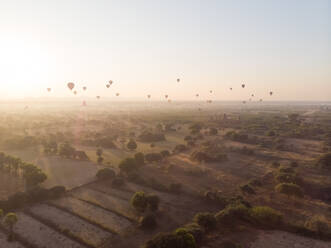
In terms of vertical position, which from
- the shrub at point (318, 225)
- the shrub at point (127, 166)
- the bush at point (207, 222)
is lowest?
the shrub at point (318, 225)

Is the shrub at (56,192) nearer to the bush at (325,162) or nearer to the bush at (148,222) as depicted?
the bush at (148,222)

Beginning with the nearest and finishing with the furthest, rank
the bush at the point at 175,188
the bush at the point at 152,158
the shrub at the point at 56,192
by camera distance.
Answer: the shrub at the point at 56,192, the bush at the point at 175,188, the bush at the point at 152,158

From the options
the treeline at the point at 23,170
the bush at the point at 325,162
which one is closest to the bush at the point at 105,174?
the treeline at the point at 23,170

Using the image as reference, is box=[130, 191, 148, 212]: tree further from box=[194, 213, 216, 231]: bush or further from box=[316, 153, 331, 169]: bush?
box=[316, 153, 331, 169]: bush

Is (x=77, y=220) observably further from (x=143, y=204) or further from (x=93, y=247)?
(x=143, y=204)

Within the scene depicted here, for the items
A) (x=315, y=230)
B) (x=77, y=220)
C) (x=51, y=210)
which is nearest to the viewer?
(x=315, y=230)

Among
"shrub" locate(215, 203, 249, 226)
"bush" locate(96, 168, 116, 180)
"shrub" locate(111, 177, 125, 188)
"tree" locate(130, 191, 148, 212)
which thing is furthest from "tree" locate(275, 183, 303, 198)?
"bush" locate(96, 168, 116, 180)

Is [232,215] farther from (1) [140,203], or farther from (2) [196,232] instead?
(1) [140,203]

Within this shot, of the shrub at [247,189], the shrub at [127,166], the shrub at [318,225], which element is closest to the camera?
the shrub at [318,225]

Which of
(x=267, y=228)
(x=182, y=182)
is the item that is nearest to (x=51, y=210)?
(x=182, y=182)
